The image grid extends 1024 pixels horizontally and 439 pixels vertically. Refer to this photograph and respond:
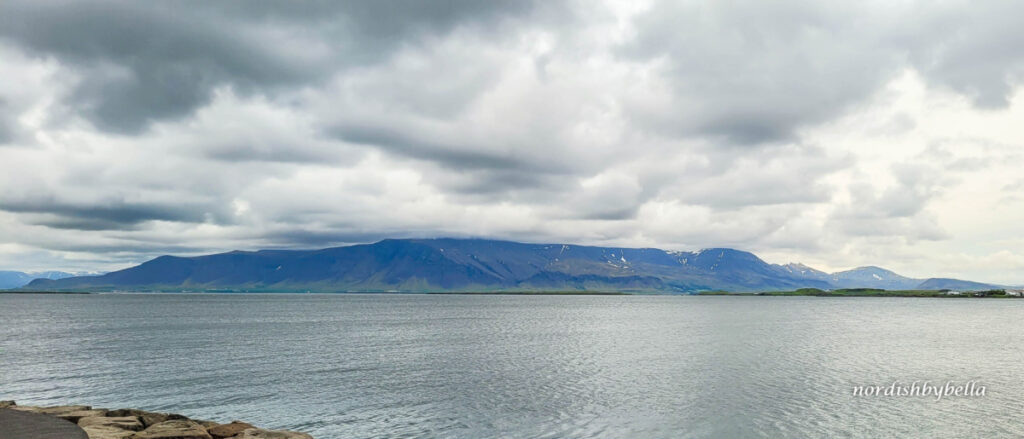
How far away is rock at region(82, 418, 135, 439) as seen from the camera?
28.8 m

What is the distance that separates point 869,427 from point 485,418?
26379 millimetres

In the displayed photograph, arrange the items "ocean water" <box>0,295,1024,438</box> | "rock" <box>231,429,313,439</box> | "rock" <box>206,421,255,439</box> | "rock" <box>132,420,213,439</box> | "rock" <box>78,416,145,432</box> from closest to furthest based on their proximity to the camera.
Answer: "rock" <box>132,420,213,439</box> → "rock" <box>231,429,313,439</box> → "rock" <box>78,416,145,432</box> → "rock" <box>206,421,255,439</box> → "ocean water" <box>0,295,1024,438</box>

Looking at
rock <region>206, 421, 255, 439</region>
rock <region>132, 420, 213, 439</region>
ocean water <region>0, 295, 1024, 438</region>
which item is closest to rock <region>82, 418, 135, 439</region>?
rock <region>132, 420, 213, 439</region>

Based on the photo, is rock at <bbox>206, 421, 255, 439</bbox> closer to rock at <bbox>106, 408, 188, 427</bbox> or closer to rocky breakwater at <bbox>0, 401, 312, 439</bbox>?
rocky breakwater at <bbox>0, 401, 312, 439</bbox>

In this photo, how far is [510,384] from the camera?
182 ft

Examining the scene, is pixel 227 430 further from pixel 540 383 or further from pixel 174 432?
pixel 540 383

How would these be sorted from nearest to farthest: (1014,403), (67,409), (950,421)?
1. (67,409)
2. (950,421)
3. (1014,403)

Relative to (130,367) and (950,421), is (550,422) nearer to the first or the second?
(950,421)

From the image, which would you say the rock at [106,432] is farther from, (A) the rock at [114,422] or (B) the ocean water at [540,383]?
(B) the ocean water at [540,383]

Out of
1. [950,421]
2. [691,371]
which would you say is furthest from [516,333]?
[950,421]

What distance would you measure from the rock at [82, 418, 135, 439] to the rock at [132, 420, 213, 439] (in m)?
0.63

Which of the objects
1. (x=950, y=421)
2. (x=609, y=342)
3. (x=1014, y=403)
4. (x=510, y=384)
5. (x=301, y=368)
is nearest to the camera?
(x=950, y=421)

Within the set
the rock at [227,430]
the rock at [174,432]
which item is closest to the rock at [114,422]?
the rock at [174,432]

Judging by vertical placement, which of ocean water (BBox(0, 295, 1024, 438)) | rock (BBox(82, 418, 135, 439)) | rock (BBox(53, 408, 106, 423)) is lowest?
ocean water (BBox(0, 295, 1024, 438))
